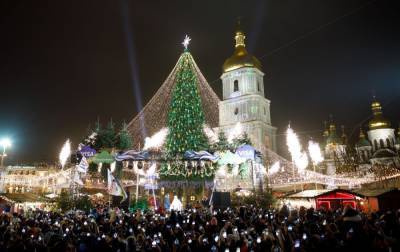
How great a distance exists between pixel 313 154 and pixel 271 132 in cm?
1631

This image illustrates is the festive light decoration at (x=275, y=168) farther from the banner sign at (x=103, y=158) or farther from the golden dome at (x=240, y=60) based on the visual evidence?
the banner sign at (x=103, y=158)

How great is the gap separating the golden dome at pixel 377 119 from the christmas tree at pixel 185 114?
202ft

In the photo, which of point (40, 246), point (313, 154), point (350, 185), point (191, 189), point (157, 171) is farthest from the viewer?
point (313, 154)

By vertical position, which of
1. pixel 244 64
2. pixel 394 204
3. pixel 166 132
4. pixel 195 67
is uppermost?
pixel 244 64

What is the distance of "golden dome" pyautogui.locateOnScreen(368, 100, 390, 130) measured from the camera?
260 feet

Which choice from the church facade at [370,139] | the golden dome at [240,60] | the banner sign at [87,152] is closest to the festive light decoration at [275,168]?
the golden dome at [240,60]

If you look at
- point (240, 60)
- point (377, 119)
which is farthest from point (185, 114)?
point (377, 119)

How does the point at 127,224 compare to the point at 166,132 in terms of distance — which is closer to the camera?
the point at 127,224

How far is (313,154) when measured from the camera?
1745 inches

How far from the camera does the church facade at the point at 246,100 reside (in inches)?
2264

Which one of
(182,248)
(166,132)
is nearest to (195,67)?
(166,132)

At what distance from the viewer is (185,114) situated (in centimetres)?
3353

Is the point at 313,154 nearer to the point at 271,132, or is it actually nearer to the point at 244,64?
the point at 271,132

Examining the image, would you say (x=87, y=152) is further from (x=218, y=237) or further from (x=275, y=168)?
(x=275, y=168)
